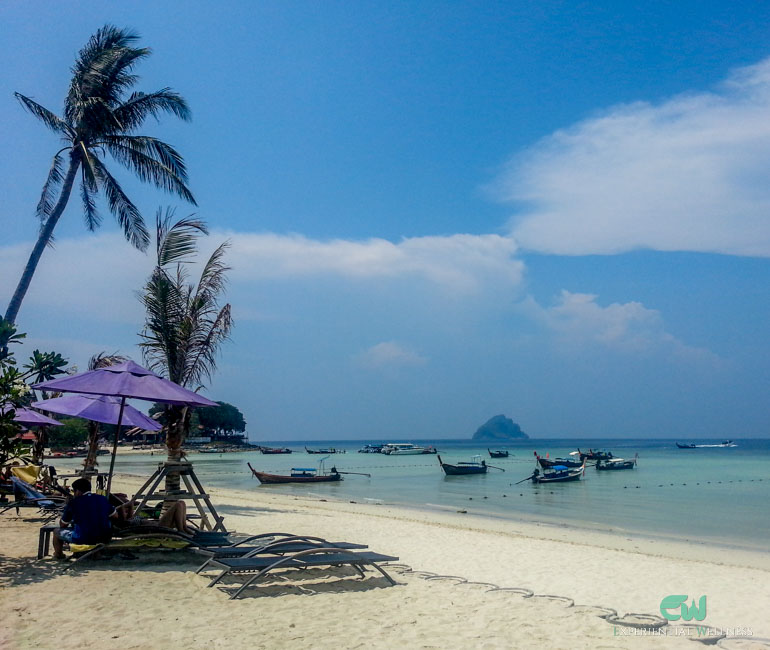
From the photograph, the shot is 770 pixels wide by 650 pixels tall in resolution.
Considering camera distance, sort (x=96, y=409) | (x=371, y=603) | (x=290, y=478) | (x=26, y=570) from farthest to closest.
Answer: (x=290, y=478) < (x=96, y=409) < (x=26, y=570) < (x=371, y=603)

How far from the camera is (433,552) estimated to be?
1031 cm

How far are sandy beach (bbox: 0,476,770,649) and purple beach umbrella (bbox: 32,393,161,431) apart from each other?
194 centimetres

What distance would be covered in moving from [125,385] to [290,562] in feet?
10.4

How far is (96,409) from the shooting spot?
10.6 meters

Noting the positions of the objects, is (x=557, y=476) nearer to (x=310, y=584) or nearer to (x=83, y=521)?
(x=310, y=584)

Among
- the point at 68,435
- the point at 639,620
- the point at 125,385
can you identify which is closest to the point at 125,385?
the point at 125,385

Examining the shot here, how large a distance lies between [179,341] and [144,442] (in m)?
89.7

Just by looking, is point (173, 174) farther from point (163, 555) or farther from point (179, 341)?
point (163, 555)

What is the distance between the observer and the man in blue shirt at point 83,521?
7164mm

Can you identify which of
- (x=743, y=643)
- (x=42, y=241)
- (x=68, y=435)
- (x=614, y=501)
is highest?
(x=42, y=241)

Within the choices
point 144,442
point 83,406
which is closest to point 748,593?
point 83,406

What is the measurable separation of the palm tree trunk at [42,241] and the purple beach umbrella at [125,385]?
710 centimetres

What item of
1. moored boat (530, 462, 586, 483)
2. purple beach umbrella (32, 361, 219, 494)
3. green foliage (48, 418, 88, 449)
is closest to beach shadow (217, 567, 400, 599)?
purple beach umbrella (32, 361, 219, 494)

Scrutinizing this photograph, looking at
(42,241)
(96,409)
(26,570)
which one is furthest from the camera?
(42,241)
